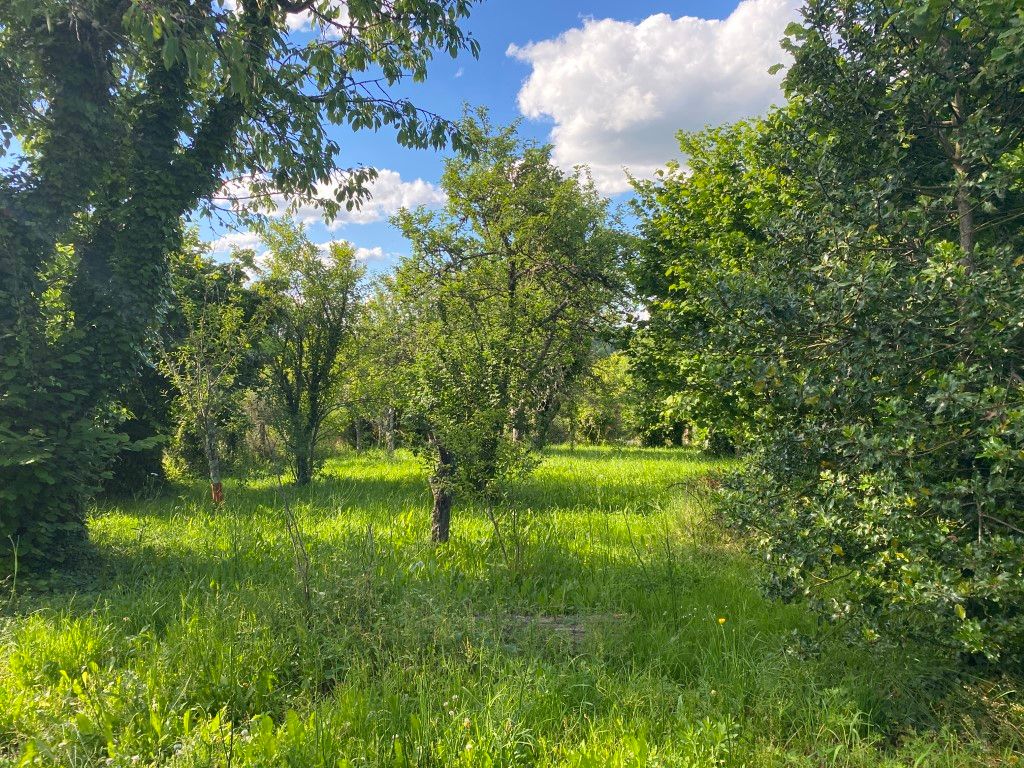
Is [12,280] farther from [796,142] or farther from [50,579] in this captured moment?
[796,142]

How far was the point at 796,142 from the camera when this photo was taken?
3.85 meters

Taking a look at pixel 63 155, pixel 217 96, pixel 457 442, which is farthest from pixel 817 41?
pixel 63 155

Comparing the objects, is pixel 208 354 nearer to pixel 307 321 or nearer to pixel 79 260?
pixel 307 321

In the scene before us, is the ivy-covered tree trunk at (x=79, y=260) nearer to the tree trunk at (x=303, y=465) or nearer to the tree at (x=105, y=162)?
the tree at (x=105, y=162)

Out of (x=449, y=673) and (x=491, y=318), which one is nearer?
(x=449, y=673)

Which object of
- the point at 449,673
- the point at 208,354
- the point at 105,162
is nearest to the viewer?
the point at 449,673

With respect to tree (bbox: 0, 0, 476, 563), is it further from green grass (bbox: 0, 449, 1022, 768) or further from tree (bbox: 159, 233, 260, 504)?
tree (bbox: 159, 233, 260, 504)

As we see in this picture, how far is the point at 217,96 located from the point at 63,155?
5.73 ft

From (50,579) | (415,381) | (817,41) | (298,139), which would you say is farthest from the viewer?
(415,381)

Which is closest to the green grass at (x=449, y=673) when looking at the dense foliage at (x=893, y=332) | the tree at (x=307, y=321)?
the dense foliage at (x=893, y=332)

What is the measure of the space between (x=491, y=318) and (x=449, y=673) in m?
4.29

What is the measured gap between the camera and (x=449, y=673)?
130 inches

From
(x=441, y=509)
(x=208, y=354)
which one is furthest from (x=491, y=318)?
(x=208, y=354)

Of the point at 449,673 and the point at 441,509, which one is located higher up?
the point at 441,509
